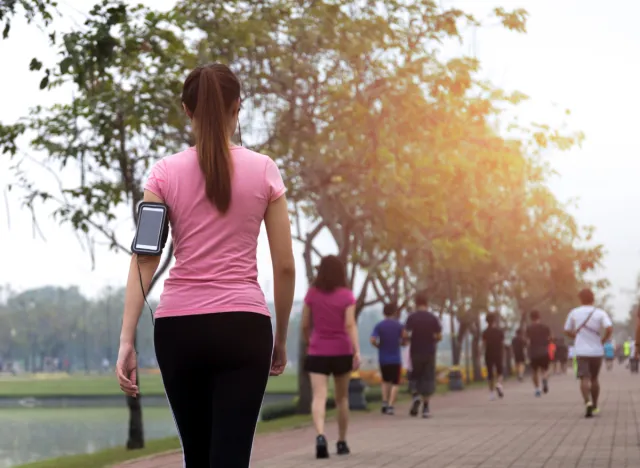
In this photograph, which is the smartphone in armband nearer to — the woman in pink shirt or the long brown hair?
the woman in pink shirt

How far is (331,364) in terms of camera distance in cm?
1228

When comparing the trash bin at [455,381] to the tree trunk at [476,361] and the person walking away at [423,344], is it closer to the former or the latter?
the tree trunk at [476,361]

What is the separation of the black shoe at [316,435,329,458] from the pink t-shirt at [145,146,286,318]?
28.0ft

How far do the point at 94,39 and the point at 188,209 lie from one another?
665 centimetres


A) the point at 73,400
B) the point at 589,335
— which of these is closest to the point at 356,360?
the point at 589,335

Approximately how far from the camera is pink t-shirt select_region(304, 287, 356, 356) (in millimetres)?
12336

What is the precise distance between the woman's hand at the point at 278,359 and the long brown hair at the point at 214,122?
1.80 ft

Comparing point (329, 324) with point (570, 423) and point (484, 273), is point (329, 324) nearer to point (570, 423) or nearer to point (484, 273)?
point (570, 423)

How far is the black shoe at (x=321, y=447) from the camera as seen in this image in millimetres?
12180

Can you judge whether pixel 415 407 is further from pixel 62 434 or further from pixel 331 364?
pixel 62 434

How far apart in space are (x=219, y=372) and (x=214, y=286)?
27 centimetres

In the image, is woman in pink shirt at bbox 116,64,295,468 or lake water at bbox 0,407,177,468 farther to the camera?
lake water at bbox 0,407,177,468

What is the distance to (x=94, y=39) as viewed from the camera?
10.1m

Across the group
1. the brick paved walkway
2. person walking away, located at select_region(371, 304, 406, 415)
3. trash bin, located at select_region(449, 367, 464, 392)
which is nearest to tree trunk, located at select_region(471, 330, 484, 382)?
trash bin, located at select_region(449, 367, 464, 392)
